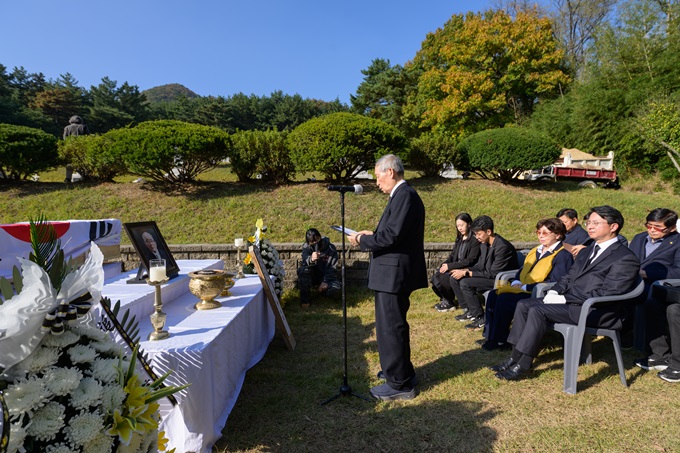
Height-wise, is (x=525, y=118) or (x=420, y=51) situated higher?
(x=420, y=51)

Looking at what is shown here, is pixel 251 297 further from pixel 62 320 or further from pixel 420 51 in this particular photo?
pixel 420 51

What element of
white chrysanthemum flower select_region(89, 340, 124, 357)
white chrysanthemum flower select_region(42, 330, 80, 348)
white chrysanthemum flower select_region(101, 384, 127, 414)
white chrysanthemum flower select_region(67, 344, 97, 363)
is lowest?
white chrysanthemum flower select_region(101, 384, 127, 414)

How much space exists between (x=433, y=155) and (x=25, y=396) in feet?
32.7

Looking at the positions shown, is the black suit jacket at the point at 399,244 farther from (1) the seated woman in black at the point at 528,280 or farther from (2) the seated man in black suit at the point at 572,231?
(2) the seated man in black suit at the point at 572,231

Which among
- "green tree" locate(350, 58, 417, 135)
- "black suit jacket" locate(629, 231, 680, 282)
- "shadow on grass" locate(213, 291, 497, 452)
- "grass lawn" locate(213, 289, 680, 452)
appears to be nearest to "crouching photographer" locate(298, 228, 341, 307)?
"grass lawn" locate(213, 289, 680, 452)

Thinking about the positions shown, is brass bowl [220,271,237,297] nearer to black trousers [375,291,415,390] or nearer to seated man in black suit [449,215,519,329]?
black trousers [375,291,415,390]

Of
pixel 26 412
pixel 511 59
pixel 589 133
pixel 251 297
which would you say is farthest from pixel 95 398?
pixel 589 133

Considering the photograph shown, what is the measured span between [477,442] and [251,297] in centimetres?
226

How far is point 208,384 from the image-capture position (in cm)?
254

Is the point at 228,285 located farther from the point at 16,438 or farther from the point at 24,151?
the point at 24,151

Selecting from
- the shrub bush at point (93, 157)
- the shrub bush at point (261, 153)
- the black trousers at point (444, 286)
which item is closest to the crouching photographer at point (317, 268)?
the black trousers at point (444, 286)

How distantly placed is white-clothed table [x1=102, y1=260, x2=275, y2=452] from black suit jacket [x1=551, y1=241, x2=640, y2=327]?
291 centimetres

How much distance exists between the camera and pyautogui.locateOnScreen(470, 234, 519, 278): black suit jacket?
205 inches

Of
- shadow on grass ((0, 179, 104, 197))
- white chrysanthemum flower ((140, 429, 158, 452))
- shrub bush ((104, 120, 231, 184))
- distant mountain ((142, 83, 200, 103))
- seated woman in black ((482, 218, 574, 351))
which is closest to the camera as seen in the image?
white chrysanthemum flower ((140, 429, 158, 452))
